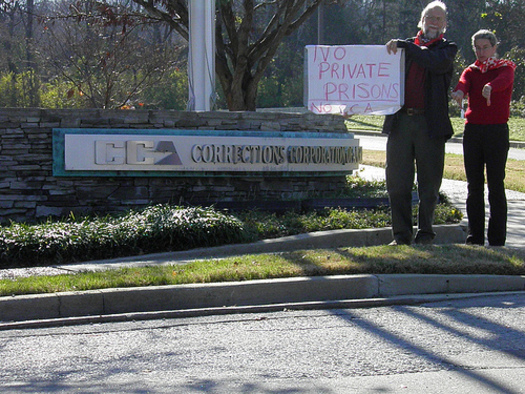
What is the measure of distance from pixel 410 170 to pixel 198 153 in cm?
297

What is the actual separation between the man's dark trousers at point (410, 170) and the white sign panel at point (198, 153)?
254 cm

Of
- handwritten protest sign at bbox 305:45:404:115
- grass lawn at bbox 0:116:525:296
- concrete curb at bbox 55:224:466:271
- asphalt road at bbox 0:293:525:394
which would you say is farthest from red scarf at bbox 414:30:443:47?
asphalt road at bbox 0:293:525:394

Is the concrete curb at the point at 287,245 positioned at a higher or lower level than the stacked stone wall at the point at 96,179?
lower

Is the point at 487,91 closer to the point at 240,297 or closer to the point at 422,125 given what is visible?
the point at 422,125

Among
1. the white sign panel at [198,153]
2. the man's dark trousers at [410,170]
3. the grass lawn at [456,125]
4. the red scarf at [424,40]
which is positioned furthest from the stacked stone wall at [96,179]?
the grass lawn at [456,125]

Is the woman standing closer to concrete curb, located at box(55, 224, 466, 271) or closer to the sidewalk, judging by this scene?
concrete curb, located at box(55, 224, 466, 271)

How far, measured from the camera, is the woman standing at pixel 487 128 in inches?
272

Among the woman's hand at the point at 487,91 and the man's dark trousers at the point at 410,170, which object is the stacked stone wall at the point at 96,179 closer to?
the man's dark trousers at the point at 410,170

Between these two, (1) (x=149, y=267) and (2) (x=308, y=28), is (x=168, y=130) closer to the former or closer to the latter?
(1) (x=149, y=267)

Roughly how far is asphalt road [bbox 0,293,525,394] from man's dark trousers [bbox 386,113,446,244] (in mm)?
1730

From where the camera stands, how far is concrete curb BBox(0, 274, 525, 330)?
206 inches

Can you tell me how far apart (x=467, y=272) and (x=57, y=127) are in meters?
5.08

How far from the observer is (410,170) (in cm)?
698

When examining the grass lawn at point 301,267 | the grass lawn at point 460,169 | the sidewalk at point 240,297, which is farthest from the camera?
the grass lawn at point 460,169
